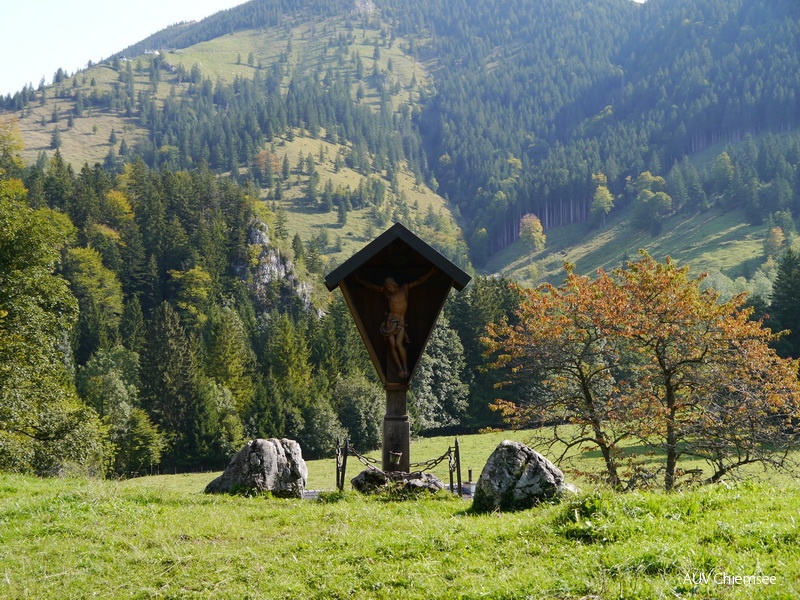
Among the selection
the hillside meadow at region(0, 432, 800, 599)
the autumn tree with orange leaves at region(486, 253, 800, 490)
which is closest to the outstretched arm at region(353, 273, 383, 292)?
the hillside meadow at region(0, 432, 800, 599)

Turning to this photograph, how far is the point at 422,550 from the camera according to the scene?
8711 millimetres

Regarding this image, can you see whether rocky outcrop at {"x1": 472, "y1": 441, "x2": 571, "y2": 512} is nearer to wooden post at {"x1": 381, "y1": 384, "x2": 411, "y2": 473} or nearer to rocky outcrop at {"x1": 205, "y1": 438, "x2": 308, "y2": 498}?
wooden post at {"x1": 381, "y1": 384, "x2": 411, "y2": 473}

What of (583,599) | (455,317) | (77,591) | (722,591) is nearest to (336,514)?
(77,591)

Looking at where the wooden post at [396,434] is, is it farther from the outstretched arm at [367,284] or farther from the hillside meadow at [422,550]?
the hillside meadow at [422,550]

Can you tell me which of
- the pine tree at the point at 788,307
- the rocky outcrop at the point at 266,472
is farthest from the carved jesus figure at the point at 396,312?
the pine tree at the point at 788,307

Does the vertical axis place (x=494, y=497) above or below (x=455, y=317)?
below

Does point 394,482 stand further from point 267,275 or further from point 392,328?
point 267,275

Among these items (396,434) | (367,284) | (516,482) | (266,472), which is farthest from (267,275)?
(516,482)

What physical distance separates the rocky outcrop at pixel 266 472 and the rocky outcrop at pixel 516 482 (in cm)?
397

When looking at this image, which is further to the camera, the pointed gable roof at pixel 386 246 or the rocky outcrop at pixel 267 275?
the rocky outcrop at pixel 267 275

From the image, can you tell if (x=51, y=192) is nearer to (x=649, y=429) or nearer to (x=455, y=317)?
(x=455, y=317)

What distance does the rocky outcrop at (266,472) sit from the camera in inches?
537

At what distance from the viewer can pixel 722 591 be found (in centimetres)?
643

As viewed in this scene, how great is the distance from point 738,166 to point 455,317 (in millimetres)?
140721
